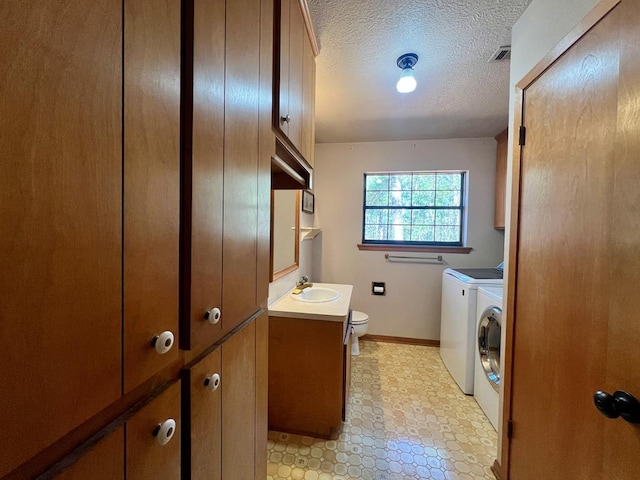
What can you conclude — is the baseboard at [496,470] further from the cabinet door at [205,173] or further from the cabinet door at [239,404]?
the cabinet door at [205,173]

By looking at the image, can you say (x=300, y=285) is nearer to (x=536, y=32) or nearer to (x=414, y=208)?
(x=414, y=208)

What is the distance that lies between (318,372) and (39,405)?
5.16 feet

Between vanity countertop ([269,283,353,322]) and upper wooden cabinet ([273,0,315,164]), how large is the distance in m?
0.93

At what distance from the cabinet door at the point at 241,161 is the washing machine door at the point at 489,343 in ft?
6.15

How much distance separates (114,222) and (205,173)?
0.24m

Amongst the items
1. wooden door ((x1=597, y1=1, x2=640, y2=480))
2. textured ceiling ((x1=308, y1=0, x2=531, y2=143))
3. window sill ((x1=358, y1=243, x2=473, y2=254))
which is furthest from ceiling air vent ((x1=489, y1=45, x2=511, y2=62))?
window sill ((x1=358, y1=243, x2=473, y2=254))

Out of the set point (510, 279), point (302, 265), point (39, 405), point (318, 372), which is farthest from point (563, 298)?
point (302, 265)

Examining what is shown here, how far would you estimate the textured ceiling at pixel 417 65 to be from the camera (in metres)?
1.38

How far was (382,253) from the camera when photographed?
3.30 meters

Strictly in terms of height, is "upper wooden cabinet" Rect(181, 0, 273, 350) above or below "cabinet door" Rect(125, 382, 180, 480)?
above

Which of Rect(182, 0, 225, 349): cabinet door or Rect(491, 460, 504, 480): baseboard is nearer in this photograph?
Rect(182, 0, 225, 349): cabinet door

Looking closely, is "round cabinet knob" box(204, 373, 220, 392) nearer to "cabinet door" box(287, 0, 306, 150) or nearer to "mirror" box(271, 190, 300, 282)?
"cabinet door" box(287, 0, 306, 150)

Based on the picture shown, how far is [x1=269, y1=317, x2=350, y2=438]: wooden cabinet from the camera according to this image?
1689 mm

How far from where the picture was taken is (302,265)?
287cm
